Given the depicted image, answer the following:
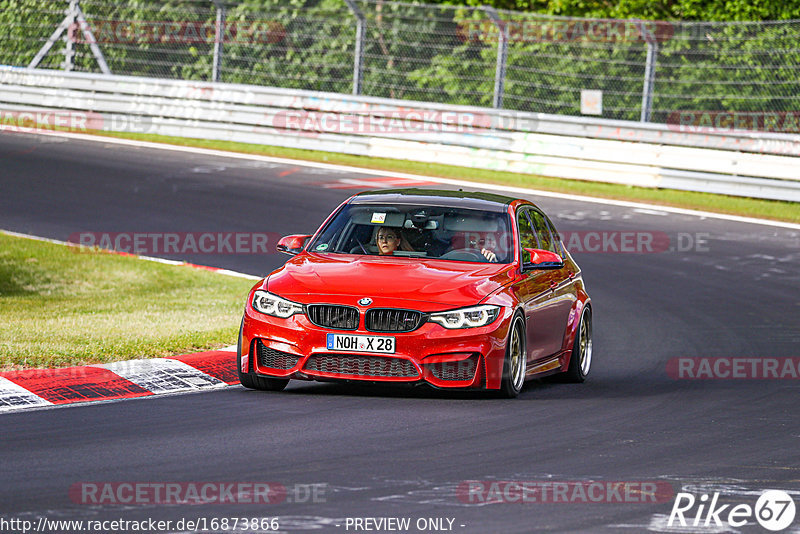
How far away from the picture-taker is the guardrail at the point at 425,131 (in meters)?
23.6

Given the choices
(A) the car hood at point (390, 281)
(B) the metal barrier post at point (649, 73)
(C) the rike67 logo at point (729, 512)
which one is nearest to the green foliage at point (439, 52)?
(B) the metal barrier post at point (649, 73)

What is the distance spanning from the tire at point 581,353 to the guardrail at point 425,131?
11.9 meters

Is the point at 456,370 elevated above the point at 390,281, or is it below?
below

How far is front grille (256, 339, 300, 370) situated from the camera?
9.80 meters

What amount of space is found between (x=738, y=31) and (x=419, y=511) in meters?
18.4

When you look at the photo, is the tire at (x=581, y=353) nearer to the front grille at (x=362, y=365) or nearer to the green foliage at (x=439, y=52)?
the front grille at (x=362, y=365)

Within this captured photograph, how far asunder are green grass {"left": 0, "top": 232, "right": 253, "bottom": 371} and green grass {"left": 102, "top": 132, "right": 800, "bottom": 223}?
9320 mm

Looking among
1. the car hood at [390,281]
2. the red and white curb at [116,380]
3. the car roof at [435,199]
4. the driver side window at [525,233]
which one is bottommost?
the red and white curb at [116,380]

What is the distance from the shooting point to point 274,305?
32.6ft

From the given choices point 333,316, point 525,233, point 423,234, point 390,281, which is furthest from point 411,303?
point 525,233

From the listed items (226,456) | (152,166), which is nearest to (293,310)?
(226,456)

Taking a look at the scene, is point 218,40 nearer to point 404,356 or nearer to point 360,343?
point 360,343

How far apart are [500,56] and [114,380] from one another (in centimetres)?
1609

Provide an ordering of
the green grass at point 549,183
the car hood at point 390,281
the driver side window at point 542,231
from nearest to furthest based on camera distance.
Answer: the car hood at point 390,281, the driver side window at point 542,231, the green grass at point 549,183
